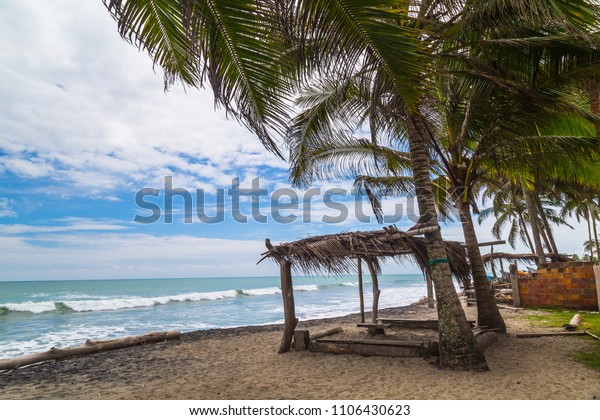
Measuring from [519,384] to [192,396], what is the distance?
4043 mm

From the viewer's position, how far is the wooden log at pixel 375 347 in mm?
6535

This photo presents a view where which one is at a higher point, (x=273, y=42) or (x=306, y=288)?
(x=273, y=42)

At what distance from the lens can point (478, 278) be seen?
7.70 metres

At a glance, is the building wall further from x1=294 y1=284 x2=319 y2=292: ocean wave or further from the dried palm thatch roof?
x1=294 y1=284 x2=319 y2=292: ocean wave

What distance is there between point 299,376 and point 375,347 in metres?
1.78

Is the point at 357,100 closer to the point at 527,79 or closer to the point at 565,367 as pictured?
the point at 527,79

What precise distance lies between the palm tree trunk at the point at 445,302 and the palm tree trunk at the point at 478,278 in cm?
243

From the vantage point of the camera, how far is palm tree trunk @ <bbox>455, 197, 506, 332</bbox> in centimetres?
774

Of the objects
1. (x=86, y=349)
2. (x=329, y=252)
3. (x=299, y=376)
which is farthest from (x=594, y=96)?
(x=86, y=349)

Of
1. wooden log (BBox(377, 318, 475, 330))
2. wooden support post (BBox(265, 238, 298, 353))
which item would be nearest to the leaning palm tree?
wooden support post (BBox(265, 238, 298, 353))

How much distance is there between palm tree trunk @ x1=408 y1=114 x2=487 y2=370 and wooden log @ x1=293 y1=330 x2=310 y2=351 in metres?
2.80

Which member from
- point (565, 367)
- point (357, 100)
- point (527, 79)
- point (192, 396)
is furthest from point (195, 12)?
point (565, 367)

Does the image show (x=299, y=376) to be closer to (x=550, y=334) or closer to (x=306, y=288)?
(x=550, y=334)

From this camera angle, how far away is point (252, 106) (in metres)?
3.57
